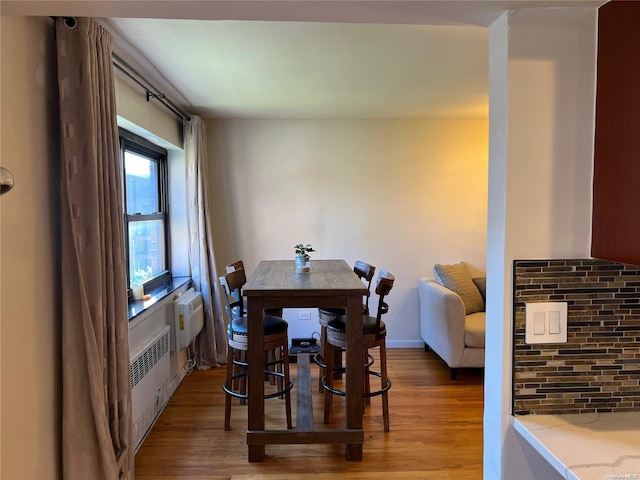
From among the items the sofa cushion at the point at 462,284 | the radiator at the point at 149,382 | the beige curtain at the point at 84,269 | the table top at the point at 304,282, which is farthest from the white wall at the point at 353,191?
the beige curtain at the point at 84,269

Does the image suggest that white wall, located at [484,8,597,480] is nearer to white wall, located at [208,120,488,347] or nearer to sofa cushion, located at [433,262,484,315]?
sofa cushion, located at [433,262,484,315]

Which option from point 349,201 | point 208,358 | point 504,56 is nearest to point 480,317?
point 349,201

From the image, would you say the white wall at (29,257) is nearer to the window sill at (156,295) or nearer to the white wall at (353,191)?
the window sill at (156,295)

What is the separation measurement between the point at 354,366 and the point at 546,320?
1.38m

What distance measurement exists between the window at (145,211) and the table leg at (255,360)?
42.5 inches

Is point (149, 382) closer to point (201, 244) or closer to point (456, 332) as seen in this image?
point (201, 244)

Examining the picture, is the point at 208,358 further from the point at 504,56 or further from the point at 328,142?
the point at 504,56

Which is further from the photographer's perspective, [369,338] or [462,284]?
[462,284]

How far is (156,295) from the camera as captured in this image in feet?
10.3

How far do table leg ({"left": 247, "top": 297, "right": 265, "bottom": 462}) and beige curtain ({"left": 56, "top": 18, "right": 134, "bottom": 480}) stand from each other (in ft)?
2.69

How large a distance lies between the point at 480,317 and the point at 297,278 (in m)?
1.98

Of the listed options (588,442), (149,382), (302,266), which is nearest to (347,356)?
(302,266)

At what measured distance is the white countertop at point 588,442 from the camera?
0.95 metres

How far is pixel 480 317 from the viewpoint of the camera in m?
3.83
